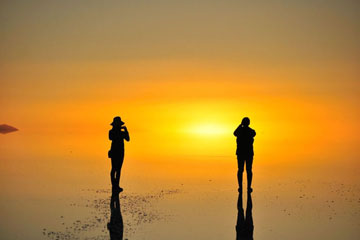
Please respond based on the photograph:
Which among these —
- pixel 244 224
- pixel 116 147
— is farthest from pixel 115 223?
pixel 116 147

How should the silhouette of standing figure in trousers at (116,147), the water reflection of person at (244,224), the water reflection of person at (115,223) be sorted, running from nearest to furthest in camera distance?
the water reflection of person at (115,223)
the water reflection of person at (244,224)
the silhouette of standing figure in trousers at (116,147)

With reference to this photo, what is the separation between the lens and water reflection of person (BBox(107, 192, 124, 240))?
38.8ft

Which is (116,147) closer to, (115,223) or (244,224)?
(115,223)

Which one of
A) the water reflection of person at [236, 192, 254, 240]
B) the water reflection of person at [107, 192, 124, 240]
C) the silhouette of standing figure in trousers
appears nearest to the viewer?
the water reflection of person at [107, 192, 124, 240]

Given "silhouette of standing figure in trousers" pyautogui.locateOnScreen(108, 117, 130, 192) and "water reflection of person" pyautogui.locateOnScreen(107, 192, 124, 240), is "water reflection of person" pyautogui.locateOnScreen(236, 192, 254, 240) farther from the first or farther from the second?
"silhouette of standing figure in trousers" pyautogui.locateOnScreen(108, 117, 130, 192)

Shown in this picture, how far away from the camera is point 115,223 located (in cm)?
1301

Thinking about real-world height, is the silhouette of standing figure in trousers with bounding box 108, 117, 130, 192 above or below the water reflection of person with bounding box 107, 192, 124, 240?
above

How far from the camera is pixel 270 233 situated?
12.2 metres

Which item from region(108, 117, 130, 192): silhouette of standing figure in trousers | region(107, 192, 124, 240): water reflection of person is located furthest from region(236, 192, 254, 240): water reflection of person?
region(108, 117, 130, 192): silhouette of standing figure in trousers

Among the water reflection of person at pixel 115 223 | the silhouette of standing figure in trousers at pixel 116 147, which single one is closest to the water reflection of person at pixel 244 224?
the water reflection of person at pixel 115 223

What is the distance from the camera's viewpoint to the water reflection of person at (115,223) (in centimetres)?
1183

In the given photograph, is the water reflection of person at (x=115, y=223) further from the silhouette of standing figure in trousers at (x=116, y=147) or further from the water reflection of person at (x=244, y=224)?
the water reflection of person at (x=244, y=224)

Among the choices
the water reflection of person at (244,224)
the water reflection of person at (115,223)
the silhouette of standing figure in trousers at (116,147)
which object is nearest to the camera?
the water reflection of person at (115,223)

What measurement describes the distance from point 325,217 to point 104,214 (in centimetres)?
547
